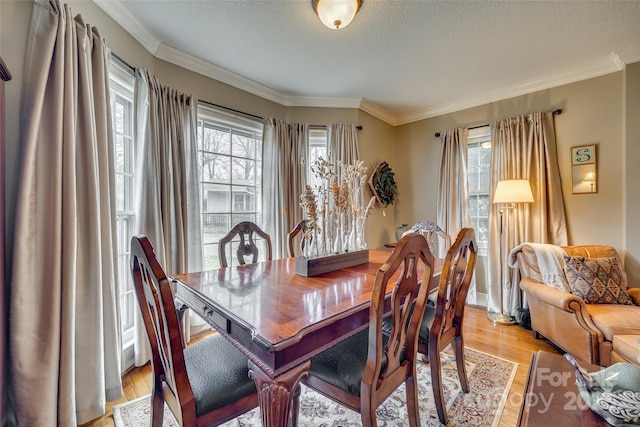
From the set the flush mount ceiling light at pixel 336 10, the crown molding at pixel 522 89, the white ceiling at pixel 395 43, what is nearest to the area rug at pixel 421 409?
the flush mount ceiling light at pixel 336 10

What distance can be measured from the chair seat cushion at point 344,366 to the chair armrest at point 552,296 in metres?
1.71

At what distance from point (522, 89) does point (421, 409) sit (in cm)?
337

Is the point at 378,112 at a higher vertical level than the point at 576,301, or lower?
higher

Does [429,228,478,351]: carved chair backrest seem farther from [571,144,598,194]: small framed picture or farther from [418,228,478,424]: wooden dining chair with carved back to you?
[571,144,598,194]: small framed picture

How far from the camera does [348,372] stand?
3.89ft

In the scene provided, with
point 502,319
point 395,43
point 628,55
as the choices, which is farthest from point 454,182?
point 395,43

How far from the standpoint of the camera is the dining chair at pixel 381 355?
1.05m

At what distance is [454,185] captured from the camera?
3525 mm

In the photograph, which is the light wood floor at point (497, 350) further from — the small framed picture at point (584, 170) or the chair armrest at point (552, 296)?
the small framed picture at point (584, 170)

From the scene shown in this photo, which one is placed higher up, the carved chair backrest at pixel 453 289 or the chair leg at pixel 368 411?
the carved chair backrest at pixel 453 289

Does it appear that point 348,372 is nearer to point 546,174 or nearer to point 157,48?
point 157,48

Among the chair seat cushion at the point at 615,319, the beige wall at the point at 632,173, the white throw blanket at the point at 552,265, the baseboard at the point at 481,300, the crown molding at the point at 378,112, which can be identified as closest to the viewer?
the chair seat cushion at the point at 615,319

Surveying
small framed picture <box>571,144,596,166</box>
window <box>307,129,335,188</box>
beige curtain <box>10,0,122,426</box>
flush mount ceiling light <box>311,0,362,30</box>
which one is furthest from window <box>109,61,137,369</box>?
small framed picture <box>571,144,596,166</box>

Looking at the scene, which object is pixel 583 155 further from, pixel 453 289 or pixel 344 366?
pixel 344 366
